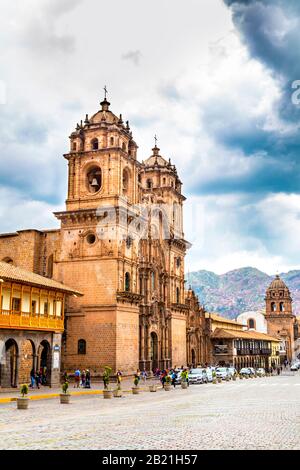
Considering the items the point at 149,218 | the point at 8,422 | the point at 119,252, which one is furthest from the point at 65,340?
the point at 8,422

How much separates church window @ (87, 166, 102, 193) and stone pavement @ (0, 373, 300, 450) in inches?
1054

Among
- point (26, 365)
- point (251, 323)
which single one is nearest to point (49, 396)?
point (26, 365)

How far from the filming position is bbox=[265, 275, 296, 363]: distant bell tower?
107188 mm

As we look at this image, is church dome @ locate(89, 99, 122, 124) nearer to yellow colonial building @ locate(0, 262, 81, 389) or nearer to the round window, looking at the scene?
the round window

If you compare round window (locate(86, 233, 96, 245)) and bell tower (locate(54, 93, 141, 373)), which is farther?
round window (locate(86, 233, 96, 245))

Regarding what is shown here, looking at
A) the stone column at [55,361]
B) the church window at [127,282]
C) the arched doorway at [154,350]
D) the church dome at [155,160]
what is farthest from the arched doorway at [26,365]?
the church dome at [155,160]

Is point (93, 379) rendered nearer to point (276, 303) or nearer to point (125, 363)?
point (125, 363)

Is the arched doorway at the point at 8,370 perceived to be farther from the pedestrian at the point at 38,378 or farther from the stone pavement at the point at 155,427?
the stone pavement at the point at 155,427

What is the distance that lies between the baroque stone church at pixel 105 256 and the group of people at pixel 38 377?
6.17m

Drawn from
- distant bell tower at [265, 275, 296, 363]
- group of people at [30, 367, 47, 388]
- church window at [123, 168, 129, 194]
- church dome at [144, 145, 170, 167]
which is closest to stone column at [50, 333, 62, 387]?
group of people at [30, 367, 47, 388]

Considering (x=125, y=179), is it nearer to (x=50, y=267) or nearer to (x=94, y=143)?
(x=94, y=143)

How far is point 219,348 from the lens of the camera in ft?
244

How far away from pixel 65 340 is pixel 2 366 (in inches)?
431

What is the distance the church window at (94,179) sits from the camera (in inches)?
1860
